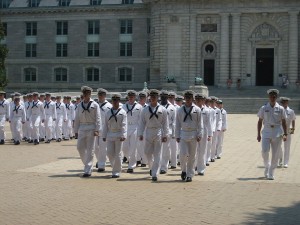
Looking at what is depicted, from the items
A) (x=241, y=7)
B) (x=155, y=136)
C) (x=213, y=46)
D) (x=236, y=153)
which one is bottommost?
(x=236, y=153)

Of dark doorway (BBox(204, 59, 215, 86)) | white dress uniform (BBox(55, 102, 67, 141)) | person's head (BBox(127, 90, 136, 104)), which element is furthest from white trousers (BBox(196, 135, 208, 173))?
dark doorway (BBox(204, 59, 215, 86))

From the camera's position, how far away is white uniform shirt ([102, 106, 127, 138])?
16.0 meters

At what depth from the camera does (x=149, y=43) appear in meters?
70.6

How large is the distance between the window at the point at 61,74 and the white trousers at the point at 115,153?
58.4 meters

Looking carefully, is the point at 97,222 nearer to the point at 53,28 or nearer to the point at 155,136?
the point at 155,136

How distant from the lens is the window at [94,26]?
72.1 m

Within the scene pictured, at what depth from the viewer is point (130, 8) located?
232 feet

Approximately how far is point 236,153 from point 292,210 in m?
10.7

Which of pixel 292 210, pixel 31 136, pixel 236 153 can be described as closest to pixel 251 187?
pixel 292 210

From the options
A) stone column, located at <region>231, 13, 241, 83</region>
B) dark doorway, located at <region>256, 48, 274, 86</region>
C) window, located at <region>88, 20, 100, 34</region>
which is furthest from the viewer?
window, located at <region>88, 20, 100, 34</region>

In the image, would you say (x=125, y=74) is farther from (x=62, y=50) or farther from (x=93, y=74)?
(x=62, y=50)

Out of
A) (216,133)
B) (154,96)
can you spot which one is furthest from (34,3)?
(154,96)

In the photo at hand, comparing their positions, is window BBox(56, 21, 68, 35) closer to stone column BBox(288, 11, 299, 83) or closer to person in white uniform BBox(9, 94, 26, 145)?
stone column BBox(288, 11, 299, 83)

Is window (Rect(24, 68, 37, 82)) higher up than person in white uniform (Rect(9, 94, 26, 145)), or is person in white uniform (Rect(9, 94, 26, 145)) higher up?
window (Rect(24, 68, 37, 82))
